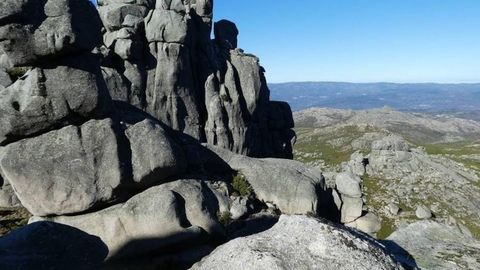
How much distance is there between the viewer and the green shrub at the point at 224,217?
31555 mm

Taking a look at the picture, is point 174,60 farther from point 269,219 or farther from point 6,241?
point 6,241

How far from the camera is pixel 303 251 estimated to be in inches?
601

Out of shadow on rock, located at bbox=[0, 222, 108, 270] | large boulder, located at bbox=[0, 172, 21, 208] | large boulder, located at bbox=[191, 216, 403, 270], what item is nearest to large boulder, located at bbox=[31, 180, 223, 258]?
shadow on rock, located at bbox=[0, 222, 108, 270]

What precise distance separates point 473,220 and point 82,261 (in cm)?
7906

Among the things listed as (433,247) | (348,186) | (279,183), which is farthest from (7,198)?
(348,186)

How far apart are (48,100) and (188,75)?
56.4 m

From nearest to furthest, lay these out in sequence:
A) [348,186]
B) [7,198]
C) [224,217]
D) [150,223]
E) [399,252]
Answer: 1. [399,252]
2. [150,223]
3. [224,217]
4. [7,198]
5. [348,186]

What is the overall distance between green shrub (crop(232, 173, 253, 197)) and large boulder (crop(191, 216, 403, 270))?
63.7ft

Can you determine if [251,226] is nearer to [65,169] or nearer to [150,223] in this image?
[150,223]

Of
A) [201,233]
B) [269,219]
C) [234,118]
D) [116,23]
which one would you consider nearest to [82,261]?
[201,233]

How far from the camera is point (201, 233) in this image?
90.0 ft

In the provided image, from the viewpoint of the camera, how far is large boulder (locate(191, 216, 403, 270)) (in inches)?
584

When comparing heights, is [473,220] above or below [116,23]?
below

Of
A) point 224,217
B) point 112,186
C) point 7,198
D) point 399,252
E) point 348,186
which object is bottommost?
point 348,186
